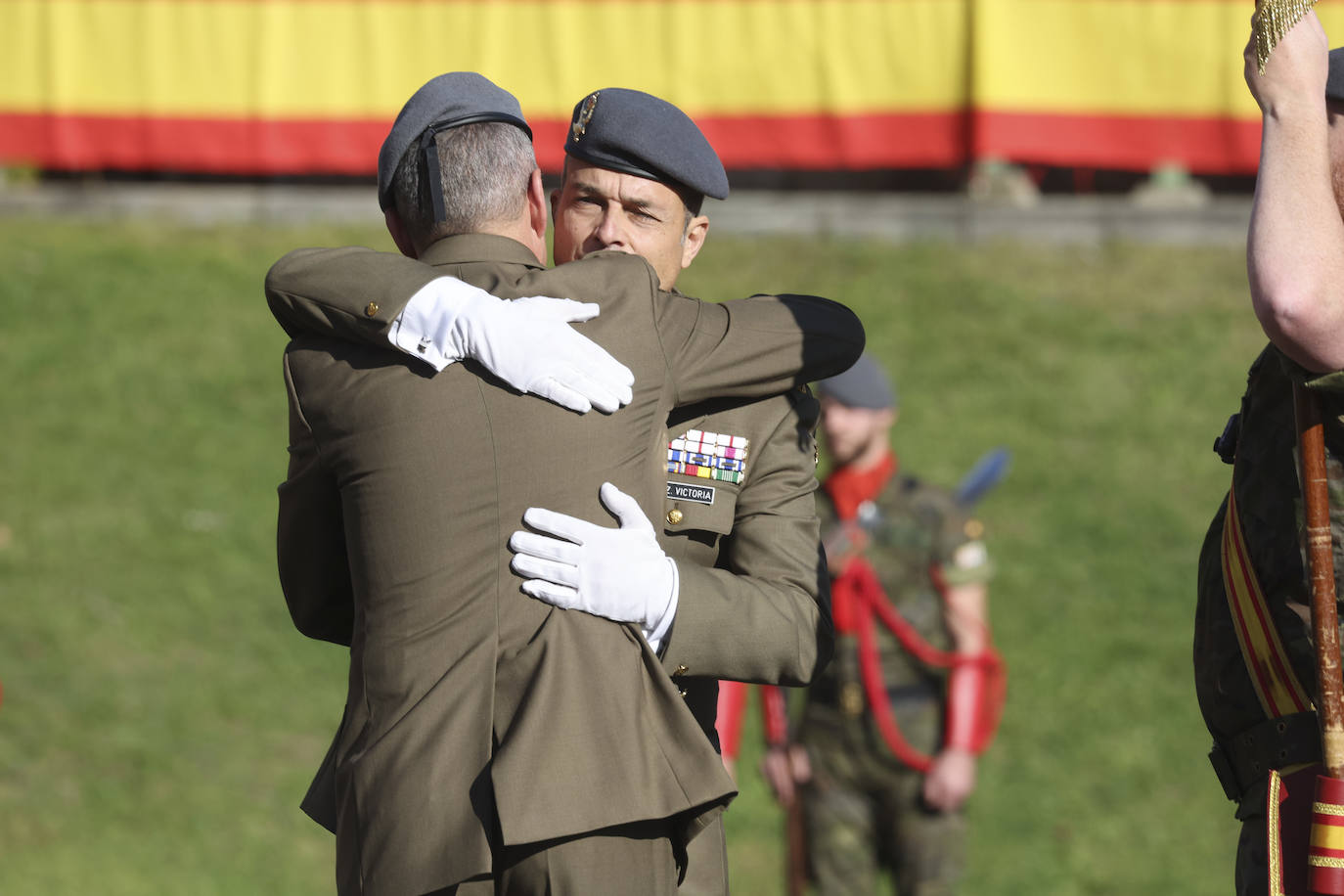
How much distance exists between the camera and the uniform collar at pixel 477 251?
257 cm

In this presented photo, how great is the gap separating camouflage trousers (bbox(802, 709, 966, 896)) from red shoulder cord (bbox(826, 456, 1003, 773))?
11 cm

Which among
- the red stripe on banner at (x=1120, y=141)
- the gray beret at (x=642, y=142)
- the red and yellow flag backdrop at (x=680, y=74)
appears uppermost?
the red and yellow flag backdrop at (x=680, y=74)

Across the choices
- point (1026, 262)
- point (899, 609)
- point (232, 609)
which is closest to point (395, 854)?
point (899, 609)

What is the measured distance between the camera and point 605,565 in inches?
95.8

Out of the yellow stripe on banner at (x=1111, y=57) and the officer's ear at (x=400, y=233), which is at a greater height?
the yellow stripe on banner at (x=1111, y=57)

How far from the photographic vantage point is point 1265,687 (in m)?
2.57

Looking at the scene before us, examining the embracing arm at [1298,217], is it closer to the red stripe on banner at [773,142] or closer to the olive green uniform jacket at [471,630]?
the olive green uniform jacket at [471,630]

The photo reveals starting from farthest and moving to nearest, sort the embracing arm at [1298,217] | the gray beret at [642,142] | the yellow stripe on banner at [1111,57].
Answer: the yellow stripe on banner at [1111,57] < the gray beret at [642,142] < the embracing arm at [1298,217]

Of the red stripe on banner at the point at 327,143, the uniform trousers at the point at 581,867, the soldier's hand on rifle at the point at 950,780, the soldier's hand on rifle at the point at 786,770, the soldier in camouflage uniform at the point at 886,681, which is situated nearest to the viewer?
the uniform trousers at the point at 581,867

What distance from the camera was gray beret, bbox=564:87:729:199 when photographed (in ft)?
9.77

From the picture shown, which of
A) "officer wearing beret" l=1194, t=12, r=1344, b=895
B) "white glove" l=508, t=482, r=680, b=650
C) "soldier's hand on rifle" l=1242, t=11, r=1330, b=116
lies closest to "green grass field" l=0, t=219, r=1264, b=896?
"officer wearing beret" l=1194, t=12, r=1344, b=895

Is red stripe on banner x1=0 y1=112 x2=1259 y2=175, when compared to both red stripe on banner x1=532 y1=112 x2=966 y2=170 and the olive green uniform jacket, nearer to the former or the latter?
red stripe on banner x1=532 y1=112 x2=966 y2=170

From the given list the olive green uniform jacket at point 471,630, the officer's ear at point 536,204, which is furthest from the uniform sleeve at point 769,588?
the officer's ear at point 536,204

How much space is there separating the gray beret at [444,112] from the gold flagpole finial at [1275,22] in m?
1.12
